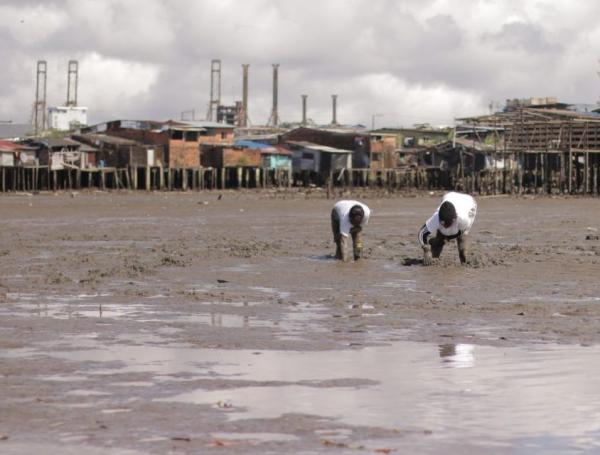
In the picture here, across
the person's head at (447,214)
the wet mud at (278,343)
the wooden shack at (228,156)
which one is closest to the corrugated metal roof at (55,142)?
the wooden shack at (228,156)

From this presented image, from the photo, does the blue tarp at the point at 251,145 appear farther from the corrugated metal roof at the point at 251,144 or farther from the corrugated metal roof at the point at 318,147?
the corrugated metal roof at the point at 318,147

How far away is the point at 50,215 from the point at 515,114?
33.2 metres

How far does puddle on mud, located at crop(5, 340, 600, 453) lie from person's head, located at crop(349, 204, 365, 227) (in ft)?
28.0

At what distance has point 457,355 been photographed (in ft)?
34.8

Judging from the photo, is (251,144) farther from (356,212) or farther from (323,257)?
(356,212)

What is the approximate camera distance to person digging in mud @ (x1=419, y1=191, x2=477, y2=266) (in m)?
19.2

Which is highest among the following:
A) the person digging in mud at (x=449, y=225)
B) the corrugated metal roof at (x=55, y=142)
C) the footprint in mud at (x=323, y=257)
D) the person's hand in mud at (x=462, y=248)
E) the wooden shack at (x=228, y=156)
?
the corrugated metal roof at (x=55, y=142)

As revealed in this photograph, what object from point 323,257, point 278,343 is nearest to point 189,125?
point 323,257

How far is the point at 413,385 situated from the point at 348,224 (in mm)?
11002

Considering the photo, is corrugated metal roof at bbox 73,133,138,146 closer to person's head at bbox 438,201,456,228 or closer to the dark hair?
the dark hair

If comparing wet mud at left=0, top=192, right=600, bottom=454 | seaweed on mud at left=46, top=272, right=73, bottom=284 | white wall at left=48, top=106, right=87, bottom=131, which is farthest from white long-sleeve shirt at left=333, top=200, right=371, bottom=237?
white wall at left=48, top=106, right=87, bottom=131

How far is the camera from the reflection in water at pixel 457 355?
10.1 m

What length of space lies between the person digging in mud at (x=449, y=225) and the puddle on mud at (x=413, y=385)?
7.97 m

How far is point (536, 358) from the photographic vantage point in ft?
34.3
